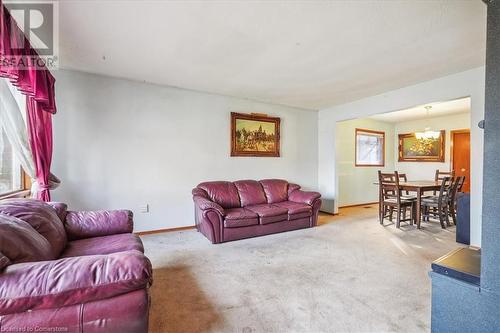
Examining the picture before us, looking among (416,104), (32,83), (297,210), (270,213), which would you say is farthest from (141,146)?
(416,104)

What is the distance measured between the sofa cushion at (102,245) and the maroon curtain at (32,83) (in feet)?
3.66

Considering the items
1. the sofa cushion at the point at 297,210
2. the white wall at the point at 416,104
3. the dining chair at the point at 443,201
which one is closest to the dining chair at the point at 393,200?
the dining chair at the point at 443,201

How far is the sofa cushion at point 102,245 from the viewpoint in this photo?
1811 mm

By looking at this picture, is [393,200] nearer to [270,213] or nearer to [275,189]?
[275,189]

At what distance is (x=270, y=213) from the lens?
12.4ft

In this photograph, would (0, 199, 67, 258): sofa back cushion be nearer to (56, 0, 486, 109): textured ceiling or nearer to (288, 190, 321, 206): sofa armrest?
(56, 0, 486, 109): textured ceiling

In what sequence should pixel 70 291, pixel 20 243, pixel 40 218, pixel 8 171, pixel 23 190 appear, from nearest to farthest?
pixel 70 291 → pixel 20 243 → pixel 40 218 → pixel 8 171 → pixel 23 190

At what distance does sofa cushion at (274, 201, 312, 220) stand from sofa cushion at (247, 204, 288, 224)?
0.33ft

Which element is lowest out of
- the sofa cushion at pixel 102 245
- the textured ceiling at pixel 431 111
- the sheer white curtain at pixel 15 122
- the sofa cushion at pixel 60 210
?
the sofa cushion at pixel 102 245

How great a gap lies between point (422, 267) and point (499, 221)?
179 centimetres

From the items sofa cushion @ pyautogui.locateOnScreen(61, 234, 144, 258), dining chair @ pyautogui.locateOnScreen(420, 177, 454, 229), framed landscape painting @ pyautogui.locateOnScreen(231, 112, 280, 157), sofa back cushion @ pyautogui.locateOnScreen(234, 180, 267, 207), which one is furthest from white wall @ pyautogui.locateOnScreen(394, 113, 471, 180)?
sofa cushion @ pyautogui.locateOnScreen(61, 234, 144, 258)

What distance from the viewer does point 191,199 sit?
4207 millimetres

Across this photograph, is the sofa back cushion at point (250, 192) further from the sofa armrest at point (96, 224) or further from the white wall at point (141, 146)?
the sofa armrest at point (96, 224)

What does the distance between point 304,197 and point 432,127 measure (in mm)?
4587
